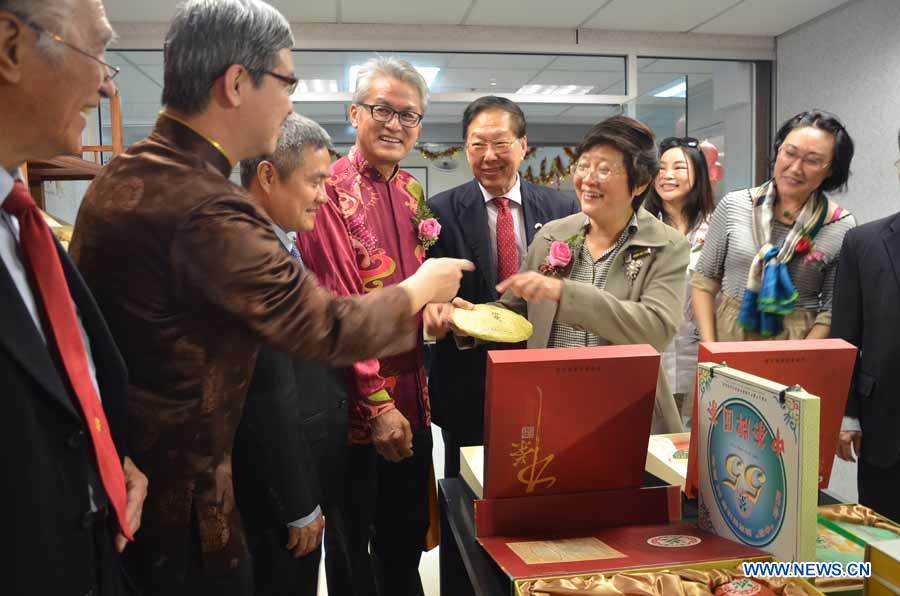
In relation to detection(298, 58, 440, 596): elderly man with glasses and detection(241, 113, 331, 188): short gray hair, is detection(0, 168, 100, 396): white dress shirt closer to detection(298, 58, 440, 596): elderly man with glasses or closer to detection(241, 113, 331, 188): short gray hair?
detection(241, 113, 331, 188): short gray hair

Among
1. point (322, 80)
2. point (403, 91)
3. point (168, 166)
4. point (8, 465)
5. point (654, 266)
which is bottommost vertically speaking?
point (8, 465)

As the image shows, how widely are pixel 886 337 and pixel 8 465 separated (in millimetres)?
1887

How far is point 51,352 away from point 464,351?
1376 millimetres

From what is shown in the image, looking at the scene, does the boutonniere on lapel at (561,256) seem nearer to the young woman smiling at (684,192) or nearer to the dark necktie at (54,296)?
the young woman smiling at (684,192)

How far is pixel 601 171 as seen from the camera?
168 cm

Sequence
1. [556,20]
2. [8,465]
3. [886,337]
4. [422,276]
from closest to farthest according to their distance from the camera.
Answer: [8,465] < [422,276] < [886,337] < [556,20]

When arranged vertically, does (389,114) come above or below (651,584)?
above

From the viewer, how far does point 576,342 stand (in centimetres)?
169

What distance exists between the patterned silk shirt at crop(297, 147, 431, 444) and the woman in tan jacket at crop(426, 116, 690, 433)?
0.91 feet

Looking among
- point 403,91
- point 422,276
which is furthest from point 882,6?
point 422,276

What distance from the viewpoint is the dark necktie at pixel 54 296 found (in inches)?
32.0

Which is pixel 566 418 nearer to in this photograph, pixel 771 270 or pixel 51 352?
pixel 51 352

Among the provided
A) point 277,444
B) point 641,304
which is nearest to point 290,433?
point 277,444

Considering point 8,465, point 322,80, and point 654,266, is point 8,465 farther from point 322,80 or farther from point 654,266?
point 322,80
